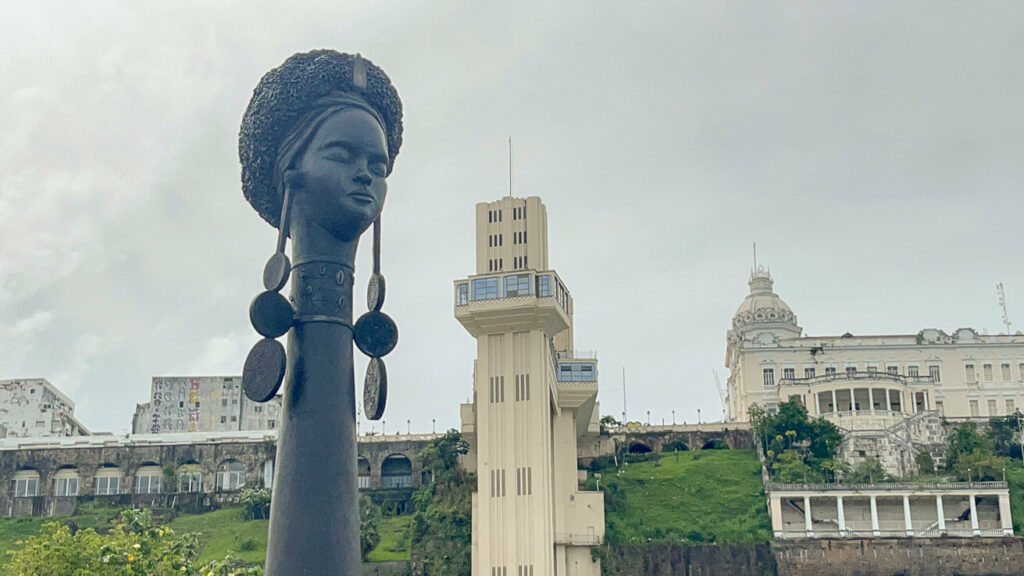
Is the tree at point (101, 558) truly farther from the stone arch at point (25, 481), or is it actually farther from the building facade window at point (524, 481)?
the stone arch at point (25, 481)

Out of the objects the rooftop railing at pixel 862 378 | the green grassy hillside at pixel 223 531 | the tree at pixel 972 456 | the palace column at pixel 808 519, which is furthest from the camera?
the rooftop railing at pixel 862 378

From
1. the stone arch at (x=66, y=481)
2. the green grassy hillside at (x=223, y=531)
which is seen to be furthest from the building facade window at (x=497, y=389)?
the stone arch at (x=66, y=481)

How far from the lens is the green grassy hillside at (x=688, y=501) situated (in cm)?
5606

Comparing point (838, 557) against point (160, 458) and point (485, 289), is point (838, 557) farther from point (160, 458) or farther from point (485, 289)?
point (160, 458)

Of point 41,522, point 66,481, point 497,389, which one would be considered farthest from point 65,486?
point 497,389

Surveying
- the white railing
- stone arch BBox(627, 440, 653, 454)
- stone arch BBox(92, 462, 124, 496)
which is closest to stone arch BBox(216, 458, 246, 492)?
stone arch BBox(92, 462, 124, 496)

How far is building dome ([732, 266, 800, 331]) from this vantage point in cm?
8062

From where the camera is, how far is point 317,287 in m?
10.5

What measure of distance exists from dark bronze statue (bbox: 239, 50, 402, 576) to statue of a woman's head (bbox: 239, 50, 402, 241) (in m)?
0.01

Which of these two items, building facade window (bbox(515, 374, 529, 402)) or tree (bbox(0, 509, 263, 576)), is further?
building facade window (bbox(515, 374, 529, 402))

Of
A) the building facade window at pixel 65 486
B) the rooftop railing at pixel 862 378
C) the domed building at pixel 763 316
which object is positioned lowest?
the building facade window at pixel 65 486

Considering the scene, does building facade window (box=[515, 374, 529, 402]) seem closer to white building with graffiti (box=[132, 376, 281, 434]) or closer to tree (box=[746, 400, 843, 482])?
tree (box=[746, 400, 843, 482])

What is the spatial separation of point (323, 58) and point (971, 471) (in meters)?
57.6

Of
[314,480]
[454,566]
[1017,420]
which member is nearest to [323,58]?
[314,480]
